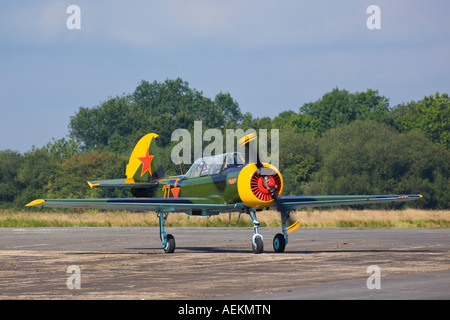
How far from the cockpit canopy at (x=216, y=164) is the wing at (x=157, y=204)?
1.00 m

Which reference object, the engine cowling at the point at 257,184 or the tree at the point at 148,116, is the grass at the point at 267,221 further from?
the tree at the point at 148,116

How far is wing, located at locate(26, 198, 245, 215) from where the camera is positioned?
770 inches

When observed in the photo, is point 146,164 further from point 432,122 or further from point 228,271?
point 432,122

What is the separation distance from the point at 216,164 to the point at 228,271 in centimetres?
634

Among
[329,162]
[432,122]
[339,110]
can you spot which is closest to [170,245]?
[329,162]

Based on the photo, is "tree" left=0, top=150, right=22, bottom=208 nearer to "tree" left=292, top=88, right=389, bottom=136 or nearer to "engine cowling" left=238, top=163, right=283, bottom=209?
"tree" left=292, top=88, right=389, bottom=136

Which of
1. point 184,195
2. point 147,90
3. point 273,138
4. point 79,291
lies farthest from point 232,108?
point 79,291

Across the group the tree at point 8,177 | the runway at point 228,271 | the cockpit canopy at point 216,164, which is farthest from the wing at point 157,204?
the tree at point 8,177

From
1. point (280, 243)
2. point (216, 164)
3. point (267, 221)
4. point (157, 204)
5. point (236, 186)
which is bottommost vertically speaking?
point (267, 221)

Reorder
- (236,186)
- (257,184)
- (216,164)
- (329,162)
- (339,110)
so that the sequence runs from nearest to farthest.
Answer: (257,184) < (236,186) < (216,164) < (329,162) < (339,110)

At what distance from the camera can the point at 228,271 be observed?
1517 cm

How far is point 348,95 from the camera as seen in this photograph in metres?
112

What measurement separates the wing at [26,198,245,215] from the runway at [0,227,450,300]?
127 cm

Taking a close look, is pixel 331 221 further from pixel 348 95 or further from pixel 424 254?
pixel 348 95
